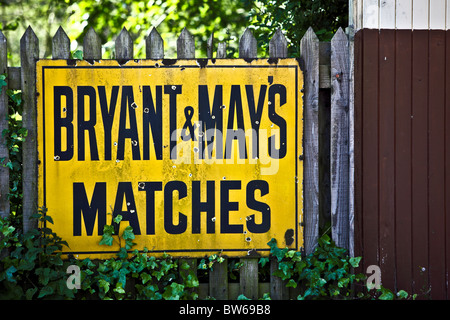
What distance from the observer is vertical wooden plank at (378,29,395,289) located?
11.3ft

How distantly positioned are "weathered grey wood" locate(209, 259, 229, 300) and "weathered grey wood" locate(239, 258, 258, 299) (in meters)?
0.12

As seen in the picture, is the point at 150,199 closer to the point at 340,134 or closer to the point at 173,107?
the point at 173,107

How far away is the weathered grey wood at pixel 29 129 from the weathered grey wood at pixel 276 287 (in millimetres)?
1799

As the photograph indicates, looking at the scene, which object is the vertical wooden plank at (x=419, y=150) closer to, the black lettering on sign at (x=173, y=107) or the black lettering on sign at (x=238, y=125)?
the black lettering on sign at (x=238, y=125)

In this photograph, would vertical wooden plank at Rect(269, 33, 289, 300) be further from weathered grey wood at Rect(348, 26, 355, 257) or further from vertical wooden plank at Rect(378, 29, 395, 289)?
vertical wooden plank at Rect(378, 29, 395, 289)

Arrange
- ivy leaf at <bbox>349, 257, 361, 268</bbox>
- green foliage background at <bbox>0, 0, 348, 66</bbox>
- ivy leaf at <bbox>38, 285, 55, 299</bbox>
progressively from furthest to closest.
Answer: green foliage background at <bbox>0, 0, 348, 66</bbox> < ivy leaf at <bbox>349, 257, 361, 268</bbox> < ivy leaf at <bbox>38, 285, 55, 299</bbox>

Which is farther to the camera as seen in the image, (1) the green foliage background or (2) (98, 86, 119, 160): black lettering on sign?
(1) the green foliage background

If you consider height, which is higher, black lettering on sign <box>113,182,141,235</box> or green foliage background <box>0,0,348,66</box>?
green foliage background <box>0,0,348,66</box>

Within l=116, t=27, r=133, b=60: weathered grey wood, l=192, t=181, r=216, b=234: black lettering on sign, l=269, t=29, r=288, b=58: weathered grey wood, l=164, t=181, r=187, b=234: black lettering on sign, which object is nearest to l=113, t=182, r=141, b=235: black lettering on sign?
l=164, t=181, r=187, b=234: black lettering on sign

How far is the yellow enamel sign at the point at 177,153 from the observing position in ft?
11.4

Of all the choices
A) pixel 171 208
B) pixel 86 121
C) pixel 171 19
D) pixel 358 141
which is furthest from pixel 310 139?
pixel 171 19

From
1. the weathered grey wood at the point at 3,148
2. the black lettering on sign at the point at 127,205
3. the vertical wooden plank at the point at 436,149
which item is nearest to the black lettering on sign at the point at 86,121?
the black lettering on sign at the point at 127,205

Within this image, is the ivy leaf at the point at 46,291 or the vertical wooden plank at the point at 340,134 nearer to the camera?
the ivy leaf at the point at 46,291

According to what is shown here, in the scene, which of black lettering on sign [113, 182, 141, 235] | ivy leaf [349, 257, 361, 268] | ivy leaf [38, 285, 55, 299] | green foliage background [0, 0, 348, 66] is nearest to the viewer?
ivy leaf [38, 285, 55, 299]
